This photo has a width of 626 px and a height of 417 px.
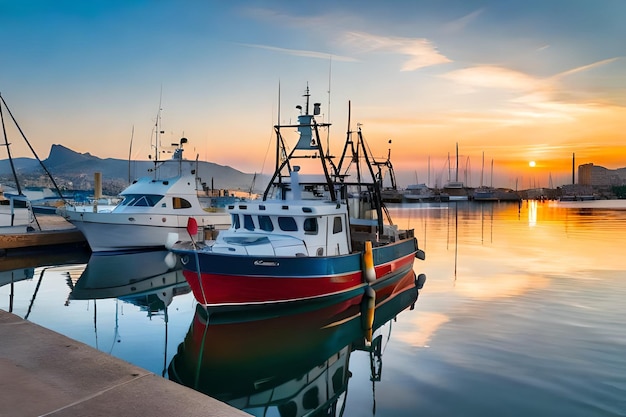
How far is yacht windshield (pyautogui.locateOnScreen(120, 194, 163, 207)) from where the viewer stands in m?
29.3

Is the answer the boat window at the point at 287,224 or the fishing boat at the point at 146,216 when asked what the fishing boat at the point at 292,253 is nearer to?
the boat window at the point at 287,224

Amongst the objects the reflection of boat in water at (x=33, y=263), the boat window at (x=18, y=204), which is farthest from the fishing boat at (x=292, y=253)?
the boat window at (x=18, y=204)

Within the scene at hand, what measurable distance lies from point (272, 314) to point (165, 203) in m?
17.6

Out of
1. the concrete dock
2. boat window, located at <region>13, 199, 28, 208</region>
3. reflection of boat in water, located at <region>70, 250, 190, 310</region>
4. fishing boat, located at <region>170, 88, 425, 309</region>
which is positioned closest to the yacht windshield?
reflection of boat in water, located at <region>70, 250, 190, 310</region>

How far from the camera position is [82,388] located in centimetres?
393

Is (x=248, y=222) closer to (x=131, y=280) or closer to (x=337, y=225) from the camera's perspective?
(x=337, y=225)

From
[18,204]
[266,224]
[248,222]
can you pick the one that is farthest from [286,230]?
[18,204]

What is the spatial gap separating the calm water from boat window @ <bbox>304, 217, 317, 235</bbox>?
2.67 metres

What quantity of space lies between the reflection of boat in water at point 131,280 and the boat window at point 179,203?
12.2ft

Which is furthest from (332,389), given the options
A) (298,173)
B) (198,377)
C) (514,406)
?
(298,173)

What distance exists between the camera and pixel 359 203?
22234mm

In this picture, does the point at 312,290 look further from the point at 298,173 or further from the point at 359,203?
the point at 359,203

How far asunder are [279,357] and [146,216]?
63.9 ft

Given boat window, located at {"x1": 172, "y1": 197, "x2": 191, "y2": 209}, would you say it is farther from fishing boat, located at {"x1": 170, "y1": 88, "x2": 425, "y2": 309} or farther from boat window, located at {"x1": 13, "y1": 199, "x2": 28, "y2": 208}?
fishing boat, located at {"x1": 170, "y1": 88, "x2": 425, "y2": 309}
